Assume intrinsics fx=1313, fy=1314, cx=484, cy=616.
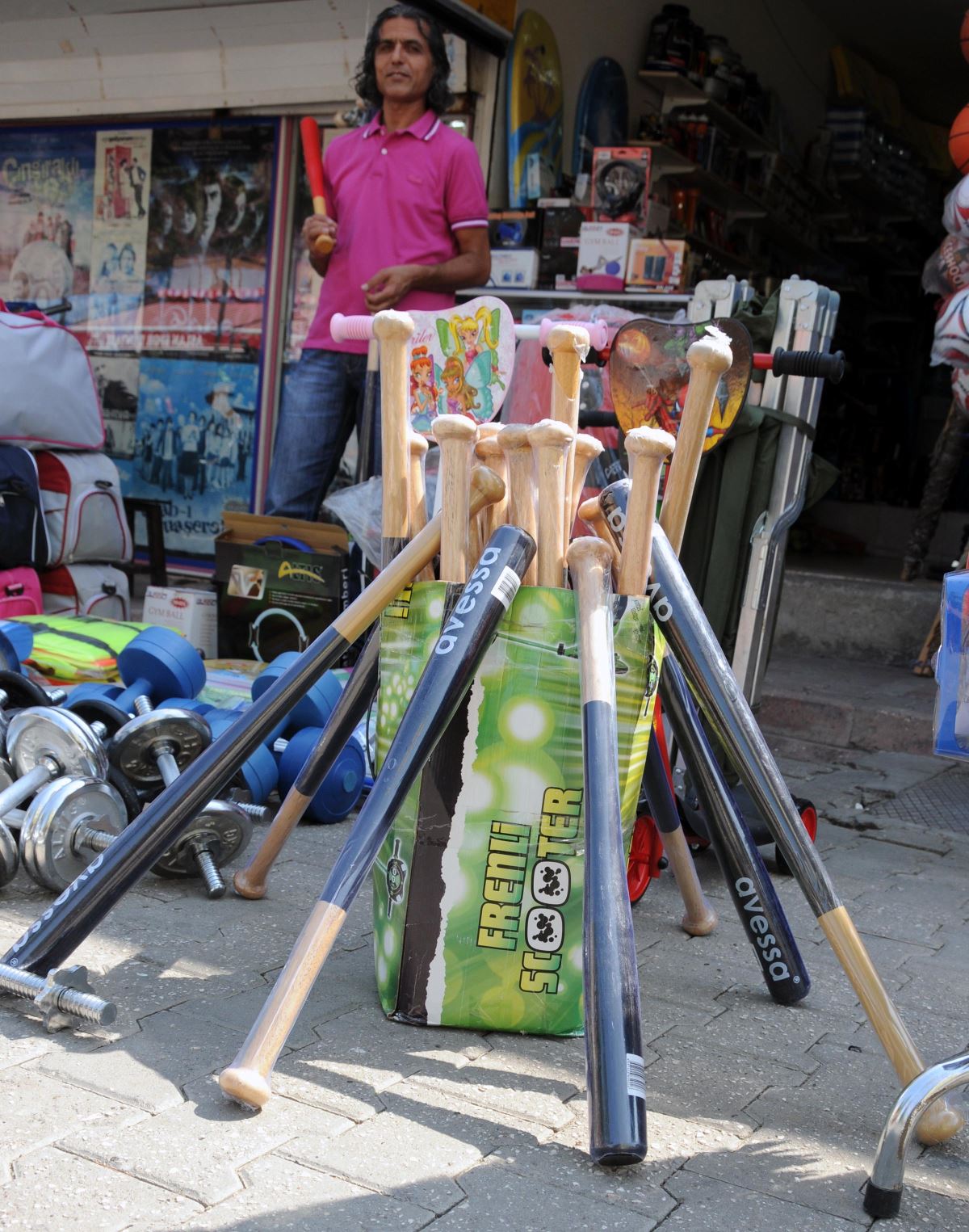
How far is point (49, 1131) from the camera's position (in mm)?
1717

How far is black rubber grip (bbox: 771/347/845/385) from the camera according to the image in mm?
2949

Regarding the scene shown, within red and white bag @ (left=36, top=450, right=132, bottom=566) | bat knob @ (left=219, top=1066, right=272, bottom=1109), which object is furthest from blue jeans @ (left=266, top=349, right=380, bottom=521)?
bat knob @ (left=219, top=1066, right=272, bottom=1109)

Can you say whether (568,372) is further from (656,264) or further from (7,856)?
(656,264)

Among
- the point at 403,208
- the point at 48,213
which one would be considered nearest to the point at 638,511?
the point at 403,208

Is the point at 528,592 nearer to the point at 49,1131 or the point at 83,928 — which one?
the point at 83,928

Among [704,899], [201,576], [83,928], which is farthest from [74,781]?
[201,576]

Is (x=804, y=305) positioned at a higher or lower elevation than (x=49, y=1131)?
higher

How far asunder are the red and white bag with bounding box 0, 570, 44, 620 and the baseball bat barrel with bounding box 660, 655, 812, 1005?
3.07 m

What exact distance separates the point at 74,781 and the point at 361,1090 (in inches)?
40.4

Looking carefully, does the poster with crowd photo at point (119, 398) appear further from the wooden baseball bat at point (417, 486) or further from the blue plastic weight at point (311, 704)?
the wooden baseball bat at point (417, 486)

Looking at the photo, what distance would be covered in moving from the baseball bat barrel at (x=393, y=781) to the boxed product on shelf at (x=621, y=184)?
402 centimetres

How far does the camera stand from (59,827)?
2.56 m

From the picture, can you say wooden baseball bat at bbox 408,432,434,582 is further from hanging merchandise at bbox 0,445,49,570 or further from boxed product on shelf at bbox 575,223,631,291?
boxed product on shelf at bbox 575,223,631,291

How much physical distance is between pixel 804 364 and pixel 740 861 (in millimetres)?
1217
